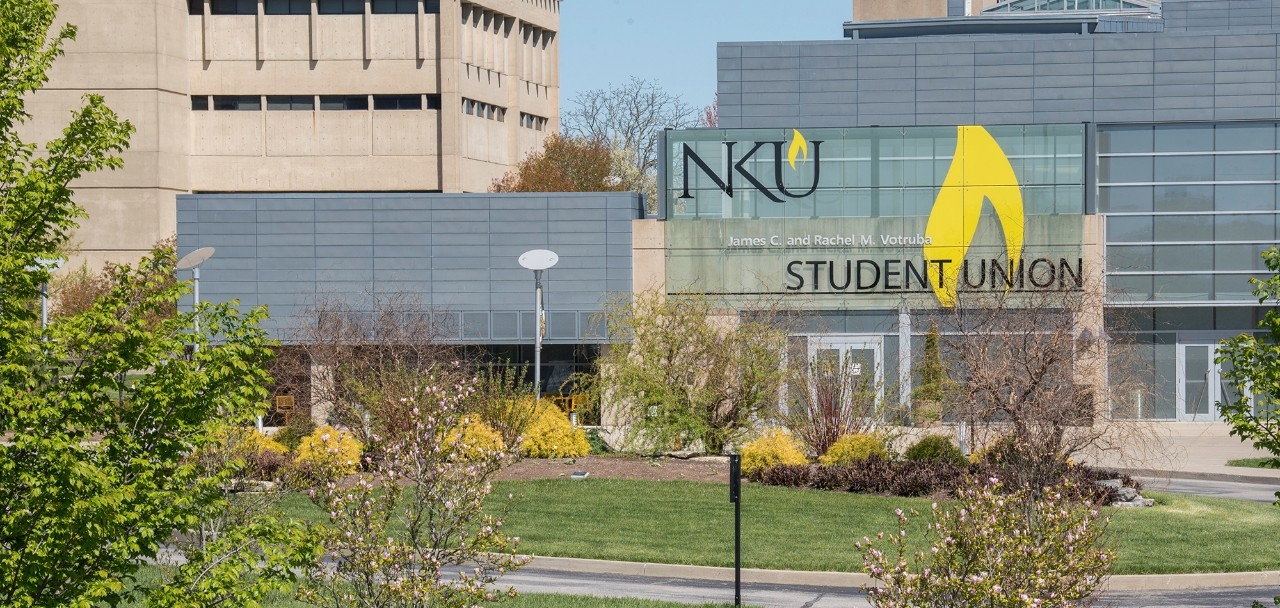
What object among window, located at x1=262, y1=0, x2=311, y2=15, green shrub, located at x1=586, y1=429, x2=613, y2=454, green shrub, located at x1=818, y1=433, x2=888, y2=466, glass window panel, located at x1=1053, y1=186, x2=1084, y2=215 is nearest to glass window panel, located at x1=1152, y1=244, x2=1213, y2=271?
glass window panel, located at x1=1053, y1=186, x2=1084, y2=215

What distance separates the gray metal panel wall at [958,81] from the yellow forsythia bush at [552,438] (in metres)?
30.7

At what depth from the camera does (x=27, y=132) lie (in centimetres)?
6712

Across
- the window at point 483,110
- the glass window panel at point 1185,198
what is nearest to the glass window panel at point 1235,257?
the glass window panel at point 1185,198

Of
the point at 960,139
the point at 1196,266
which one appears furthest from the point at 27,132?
the point at 1196,266

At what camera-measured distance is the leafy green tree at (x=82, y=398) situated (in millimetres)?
9891

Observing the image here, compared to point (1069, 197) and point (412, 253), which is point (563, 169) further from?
point (1069, 197)

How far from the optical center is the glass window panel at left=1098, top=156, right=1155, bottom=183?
42656mm

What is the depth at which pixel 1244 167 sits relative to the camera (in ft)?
140

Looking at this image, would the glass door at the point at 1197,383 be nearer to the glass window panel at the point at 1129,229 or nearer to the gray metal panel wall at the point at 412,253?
the glass window panel at the point at 1129,229

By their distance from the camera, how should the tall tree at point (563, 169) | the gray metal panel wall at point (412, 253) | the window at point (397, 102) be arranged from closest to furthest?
the gray metal panel wall at point (412, 253)
the window at point (397, 102)
the tall tree at point (563, 169)

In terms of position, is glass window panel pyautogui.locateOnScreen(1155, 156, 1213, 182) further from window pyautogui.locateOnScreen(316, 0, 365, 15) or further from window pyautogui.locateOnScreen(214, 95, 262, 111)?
window pyautogui.locateOnScreen(214, 95, 262, 111)

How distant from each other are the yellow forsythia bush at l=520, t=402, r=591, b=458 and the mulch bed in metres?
0.21

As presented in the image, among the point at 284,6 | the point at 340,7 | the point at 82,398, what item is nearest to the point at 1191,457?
the point at 82,398

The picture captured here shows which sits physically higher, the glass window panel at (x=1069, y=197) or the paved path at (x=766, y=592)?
the glass window panel at (x=1069, y=197)
